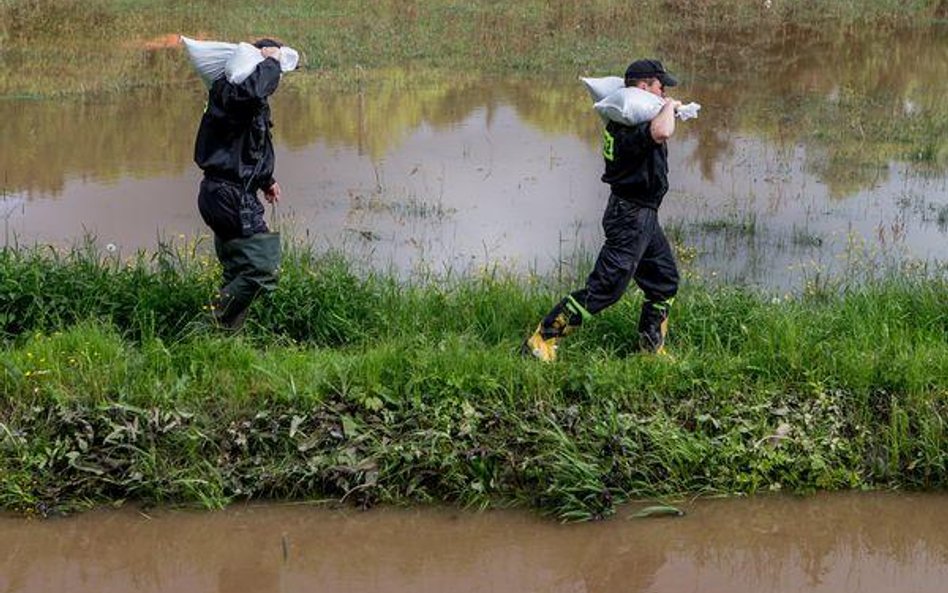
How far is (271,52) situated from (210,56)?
284 mm

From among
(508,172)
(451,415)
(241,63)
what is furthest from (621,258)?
(508,172)

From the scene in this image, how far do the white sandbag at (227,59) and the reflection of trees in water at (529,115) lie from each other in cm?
425

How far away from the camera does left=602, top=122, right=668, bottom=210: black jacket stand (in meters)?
5.77

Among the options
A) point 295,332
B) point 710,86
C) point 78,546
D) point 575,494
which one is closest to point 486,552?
point 575,494

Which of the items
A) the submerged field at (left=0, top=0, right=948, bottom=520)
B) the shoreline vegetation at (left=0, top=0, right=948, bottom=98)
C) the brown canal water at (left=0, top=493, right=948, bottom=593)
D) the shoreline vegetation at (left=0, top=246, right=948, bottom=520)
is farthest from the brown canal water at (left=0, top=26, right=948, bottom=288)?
the brown canal water at (left=0, top=493, right=948, bottom=593)

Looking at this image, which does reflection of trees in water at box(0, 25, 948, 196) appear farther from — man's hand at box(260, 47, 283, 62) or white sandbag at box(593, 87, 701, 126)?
white sandbag at box(593, 87, 701, 126)

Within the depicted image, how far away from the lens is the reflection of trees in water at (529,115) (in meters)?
10.7

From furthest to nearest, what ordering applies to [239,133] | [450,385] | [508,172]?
[508,172] → [239,133] → [450,385]

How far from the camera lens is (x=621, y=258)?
5.83 meters

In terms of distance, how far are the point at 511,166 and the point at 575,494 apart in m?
6.16

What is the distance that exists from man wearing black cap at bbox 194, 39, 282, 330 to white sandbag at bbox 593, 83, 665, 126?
5.14 ft

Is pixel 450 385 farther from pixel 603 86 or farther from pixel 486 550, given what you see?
pixel 603 86

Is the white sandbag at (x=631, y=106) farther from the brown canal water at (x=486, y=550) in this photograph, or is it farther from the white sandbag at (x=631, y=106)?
the brown canal water at (x=486, y=550)

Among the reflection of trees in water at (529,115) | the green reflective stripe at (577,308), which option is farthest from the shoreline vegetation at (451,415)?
the reflection of trees in water at (529,115)
